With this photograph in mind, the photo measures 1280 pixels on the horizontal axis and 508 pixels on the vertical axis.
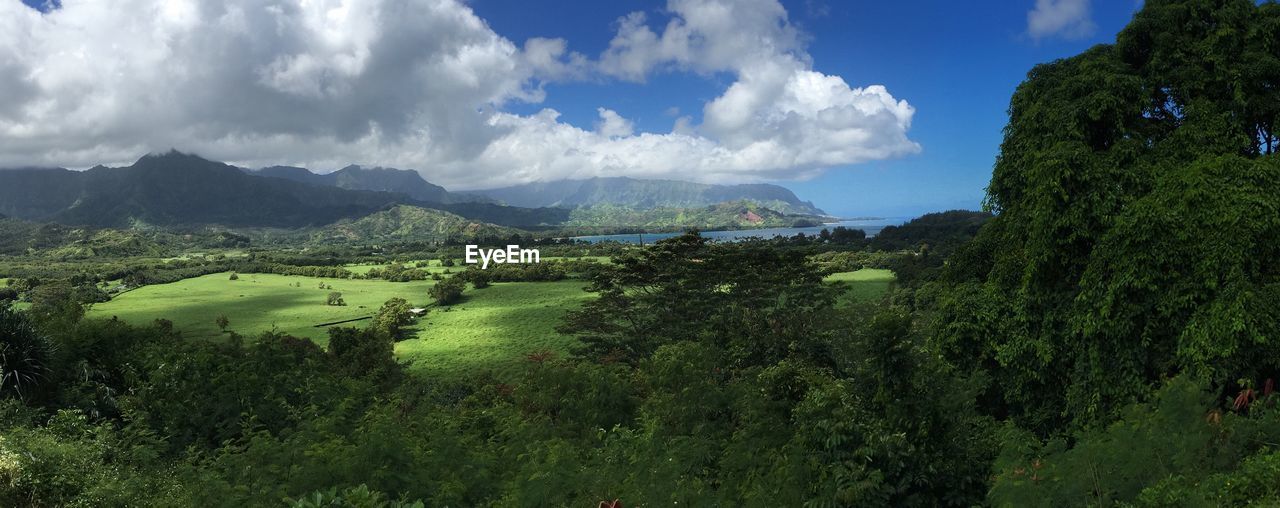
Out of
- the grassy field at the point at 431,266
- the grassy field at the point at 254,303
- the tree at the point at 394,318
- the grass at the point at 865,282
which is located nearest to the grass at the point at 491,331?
the tree at the point at 394,318

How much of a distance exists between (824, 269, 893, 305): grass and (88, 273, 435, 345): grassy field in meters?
65.6

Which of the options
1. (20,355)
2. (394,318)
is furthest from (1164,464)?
(394,318)

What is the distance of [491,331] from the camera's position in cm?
7219

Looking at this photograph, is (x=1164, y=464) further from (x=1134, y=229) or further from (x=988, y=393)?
(x=988, y=393)

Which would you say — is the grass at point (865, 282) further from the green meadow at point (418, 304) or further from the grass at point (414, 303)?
the grass at point (414, 303)

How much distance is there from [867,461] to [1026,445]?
8.65 ft

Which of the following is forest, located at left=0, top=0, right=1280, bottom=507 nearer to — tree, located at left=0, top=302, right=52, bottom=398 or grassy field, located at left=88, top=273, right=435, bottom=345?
tree, located at left=0, top=302, right=52, bottom=398

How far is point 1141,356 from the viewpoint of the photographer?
10.9m

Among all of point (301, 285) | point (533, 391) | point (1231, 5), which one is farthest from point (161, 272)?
point (1231, 5)

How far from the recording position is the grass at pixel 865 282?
66938 mm

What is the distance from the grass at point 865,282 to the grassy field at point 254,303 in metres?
65.6

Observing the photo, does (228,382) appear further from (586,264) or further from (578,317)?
(586,264)

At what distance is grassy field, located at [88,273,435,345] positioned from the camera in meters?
76.5

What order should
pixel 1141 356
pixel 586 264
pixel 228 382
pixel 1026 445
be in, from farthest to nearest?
pixel 586 264 → pixel 228 382 → pixel 1141 356 → pixel 1026 445
